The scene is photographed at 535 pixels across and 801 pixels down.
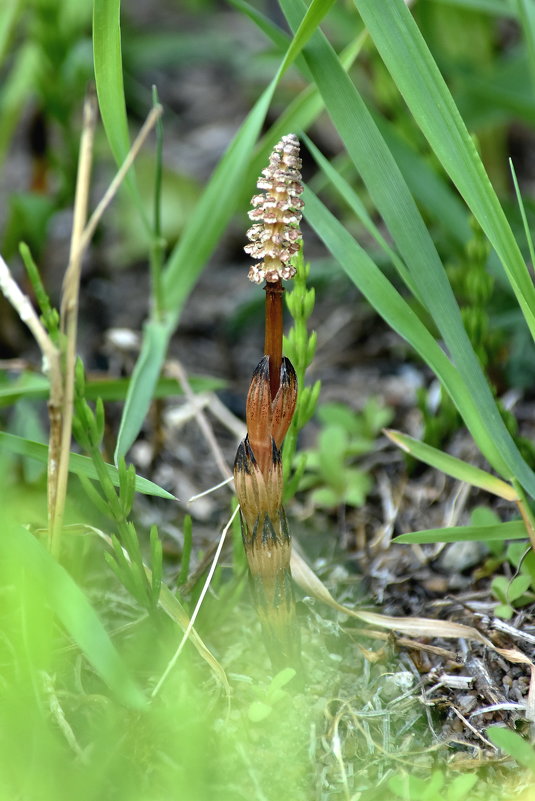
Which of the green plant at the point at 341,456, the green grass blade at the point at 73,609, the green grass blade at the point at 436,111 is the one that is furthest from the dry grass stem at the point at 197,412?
the green grass blade at the point at 436,111

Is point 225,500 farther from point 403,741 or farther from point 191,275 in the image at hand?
point 403,741

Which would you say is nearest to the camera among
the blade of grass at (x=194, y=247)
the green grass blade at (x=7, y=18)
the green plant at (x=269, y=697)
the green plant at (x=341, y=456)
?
the green plant at (x=269, y=697)

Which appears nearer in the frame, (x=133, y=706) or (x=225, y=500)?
(x=133, y=706)

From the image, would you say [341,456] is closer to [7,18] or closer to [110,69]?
[110,69]

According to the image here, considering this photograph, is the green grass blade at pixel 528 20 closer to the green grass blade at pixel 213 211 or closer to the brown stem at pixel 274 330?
the green grass blade at pixel 213 211

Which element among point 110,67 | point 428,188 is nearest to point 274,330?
point 110,67

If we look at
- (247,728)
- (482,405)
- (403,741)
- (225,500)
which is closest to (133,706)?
(247,728)
